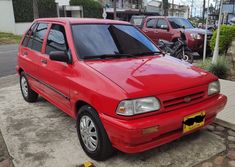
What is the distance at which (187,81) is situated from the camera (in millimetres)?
3482

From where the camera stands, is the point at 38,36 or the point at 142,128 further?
the point at 38,36

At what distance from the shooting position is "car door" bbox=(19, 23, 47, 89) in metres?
5.13

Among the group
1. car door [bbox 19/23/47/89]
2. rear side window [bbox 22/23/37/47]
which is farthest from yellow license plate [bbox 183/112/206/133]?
rear side window [bbox 22/23/37/47]

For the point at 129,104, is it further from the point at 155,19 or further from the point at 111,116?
the point at 155,19

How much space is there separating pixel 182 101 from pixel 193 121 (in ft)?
0.94

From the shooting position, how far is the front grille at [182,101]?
3.27 m

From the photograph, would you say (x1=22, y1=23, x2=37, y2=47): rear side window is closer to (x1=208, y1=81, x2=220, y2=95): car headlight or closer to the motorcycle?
(x1=208, y1=81, x2=220, y2=95): car headlight

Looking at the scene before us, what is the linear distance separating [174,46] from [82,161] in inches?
290


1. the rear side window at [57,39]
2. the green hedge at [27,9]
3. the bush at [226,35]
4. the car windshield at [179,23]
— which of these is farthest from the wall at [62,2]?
the rear side window at [57,39]

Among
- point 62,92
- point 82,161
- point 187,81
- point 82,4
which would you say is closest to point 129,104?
point 187,81

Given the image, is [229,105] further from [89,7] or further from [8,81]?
[89,7]

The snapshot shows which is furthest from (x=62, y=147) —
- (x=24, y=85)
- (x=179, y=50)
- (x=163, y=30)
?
(x=163, y=30)

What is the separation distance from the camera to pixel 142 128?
3.01 metres

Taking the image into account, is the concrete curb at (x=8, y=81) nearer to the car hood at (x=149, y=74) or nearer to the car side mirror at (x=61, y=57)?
the car side mirror at (x=61, y=57)
